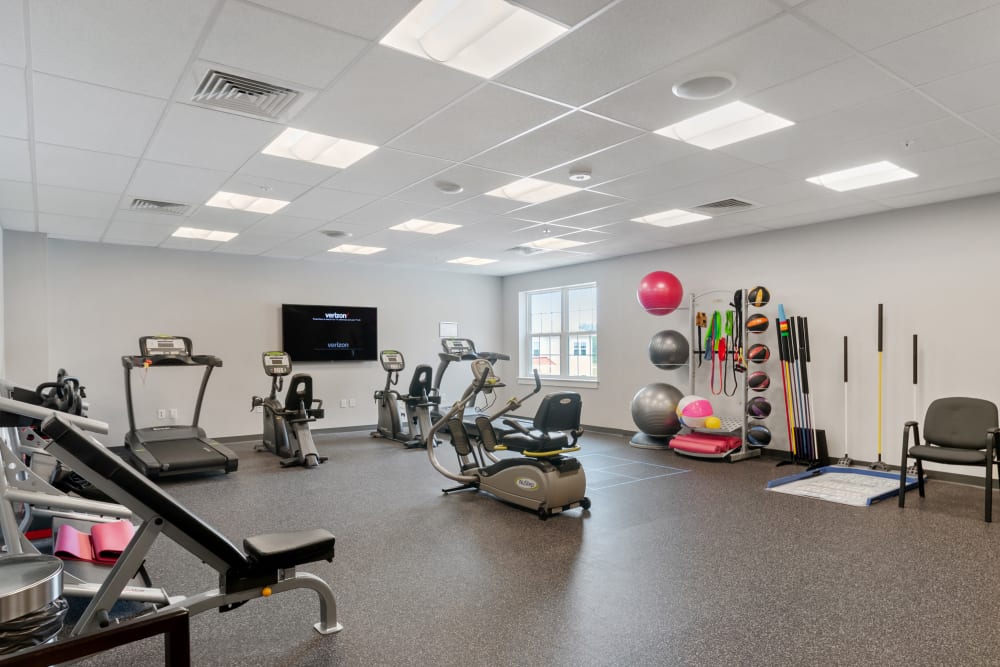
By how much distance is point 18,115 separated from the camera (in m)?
3.24

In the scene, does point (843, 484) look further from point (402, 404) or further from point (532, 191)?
point (402, 404)

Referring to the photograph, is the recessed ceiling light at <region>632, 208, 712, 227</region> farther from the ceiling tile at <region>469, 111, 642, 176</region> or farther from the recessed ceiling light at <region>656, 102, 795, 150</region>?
the ceiling tile at <region>469, 111, 642, 176</region>

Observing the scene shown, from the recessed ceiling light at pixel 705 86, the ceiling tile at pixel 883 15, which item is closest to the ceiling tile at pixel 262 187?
the recessed ceiling light at pixel 705 86

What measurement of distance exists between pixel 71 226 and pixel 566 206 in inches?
203

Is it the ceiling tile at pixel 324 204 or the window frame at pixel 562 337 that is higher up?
the ceiling tile at pixel 324 204

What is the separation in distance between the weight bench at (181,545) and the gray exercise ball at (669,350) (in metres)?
5.46

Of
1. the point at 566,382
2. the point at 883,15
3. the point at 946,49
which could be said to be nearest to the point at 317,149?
the point at 883,15

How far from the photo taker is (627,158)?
4.14 m

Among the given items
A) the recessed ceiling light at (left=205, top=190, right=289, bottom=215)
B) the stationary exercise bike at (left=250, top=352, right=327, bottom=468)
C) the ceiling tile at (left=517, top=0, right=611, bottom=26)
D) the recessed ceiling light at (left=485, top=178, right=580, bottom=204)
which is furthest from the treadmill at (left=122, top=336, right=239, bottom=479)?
the ceiling tile at (left=517, top=0, right=611, bottom=26)

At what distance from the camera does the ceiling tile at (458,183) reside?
4.43 meters

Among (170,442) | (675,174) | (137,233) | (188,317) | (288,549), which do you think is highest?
(675,174)

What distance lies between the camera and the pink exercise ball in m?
6.85

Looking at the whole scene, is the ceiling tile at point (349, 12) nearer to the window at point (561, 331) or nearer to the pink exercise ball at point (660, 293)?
the pink exercise ball at point (660, 293)

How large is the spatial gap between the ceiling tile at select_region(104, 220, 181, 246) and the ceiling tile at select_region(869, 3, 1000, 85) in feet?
20.5
